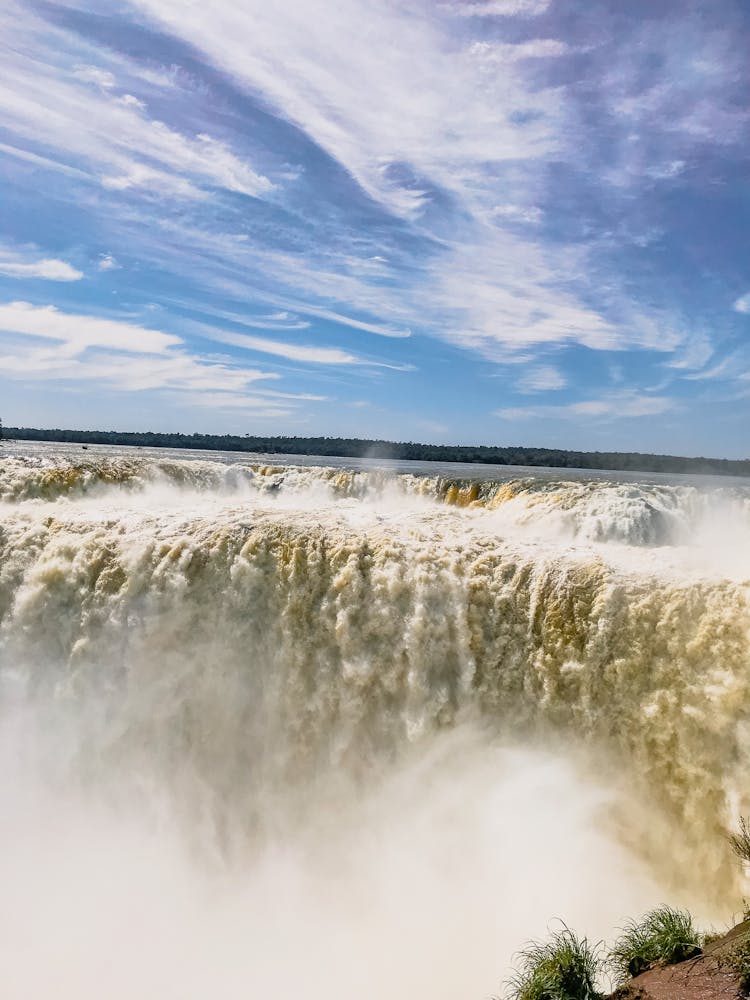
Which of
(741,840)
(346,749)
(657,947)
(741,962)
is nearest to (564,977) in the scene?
(657,947)

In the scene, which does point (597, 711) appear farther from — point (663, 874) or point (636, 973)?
point (636, 973)

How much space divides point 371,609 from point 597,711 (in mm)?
3906

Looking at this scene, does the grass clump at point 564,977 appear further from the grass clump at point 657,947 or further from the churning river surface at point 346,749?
the churning river surface at point 346,749

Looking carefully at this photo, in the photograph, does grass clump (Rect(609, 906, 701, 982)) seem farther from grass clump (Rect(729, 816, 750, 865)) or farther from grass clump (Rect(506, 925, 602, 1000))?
grass clump (Rect(729, 816, 750, 865))

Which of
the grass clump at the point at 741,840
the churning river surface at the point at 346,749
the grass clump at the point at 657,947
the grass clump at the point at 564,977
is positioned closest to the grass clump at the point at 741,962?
the grass clump at the point at 657,947

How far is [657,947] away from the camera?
21.9 ft

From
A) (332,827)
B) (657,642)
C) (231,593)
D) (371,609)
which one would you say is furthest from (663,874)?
(231,593)

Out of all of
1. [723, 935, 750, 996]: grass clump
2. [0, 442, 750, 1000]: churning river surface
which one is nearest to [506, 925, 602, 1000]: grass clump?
[723, 935, 750, 996]: grass clump

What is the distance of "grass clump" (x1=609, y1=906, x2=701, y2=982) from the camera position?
6.55 meters

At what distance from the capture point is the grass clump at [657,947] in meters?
6.55

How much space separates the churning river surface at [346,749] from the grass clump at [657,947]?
1595 millimetres

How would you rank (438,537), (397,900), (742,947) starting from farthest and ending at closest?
(438,537)
(397,900)
(742,947)

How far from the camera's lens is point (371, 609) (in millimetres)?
11633

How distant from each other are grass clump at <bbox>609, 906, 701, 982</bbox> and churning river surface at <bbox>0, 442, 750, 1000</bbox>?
1.59 m
